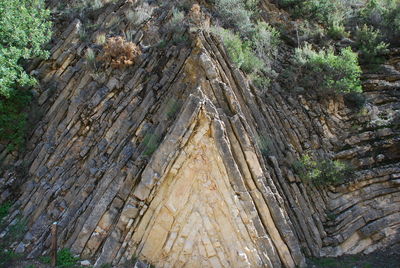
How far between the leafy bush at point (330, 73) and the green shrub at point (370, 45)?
1193 millimetres

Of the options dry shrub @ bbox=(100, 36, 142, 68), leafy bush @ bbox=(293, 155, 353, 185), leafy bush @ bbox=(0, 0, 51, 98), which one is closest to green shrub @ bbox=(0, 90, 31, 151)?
leafy bush @ bbox=(0, 0, 51, 98)

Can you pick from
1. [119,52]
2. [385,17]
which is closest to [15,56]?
[119,52]

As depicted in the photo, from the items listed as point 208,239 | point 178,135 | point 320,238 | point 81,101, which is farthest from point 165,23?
point 320,238

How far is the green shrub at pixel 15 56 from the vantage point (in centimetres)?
1090

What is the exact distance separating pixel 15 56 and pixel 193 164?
7.04 meters

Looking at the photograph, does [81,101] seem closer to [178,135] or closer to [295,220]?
[178,135]

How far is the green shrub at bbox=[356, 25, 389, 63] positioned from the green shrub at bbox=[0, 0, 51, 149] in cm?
1189

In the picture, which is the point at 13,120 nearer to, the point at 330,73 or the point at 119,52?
the point at 119,52

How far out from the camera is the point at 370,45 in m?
13.7

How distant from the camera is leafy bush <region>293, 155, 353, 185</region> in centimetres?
1013

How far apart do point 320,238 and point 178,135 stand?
15.7 feet

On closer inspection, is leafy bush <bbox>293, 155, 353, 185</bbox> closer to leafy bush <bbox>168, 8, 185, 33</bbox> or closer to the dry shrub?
leafy bush <bbox>168, 8, 185, 33</bbox>

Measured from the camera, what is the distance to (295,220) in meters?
9.25

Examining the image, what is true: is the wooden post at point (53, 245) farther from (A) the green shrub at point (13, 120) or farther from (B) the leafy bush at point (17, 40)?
(B) the leafy bush at point (17, 40)
